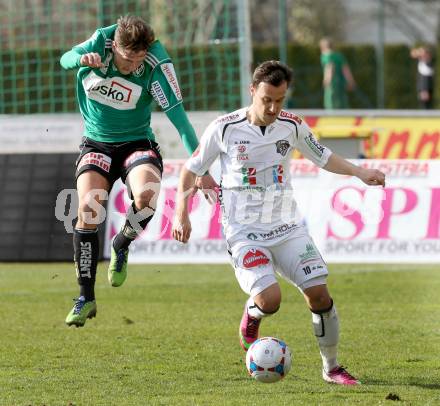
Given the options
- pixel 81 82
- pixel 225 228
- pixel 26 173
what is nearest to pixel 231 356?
pixel 225 228

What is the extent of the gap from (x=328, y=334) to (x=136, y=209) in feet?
6.59

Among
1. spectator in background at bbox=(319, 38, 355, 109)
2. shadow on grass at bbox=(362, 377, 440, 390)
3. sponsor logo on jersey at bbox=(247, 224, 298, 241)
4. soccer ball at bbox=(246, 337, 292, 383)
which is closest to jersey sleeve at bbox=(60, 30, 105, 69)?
sponsor logo on jersey at bbox=(247, 224, 298, 241)

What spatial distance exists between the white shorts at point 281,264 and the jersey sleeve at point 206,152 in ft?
1.85

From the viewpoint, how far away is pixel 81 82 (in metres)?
8.46

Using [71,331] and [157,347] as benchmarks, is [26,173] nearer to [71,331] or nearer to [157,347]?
[71,331]

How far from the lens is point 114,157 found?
8.54 metres

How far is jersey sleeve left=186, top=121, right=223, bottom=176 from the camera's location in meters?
7.35

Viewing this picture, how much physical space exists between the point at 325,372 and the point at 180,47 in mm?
10120

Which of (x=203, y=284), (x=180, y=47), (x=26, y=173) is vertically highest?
(x=180, y=47)

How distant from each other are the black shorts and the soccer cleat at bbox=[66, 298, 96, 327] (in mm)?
979

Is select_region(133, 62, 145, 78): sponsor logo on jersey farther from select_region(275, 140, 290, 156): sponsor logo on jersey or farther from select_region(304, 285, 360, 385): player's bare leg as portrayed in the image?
select_region(304, 285, 360, 385): player's bare leg

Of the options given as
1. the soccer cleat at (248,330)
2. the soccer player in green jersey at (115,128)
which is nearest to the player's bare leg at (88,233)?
the soccer player in green jersey at (115,128)

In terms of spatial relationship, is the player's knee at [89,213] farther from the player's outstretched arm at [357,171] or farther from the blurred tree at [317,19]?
the blurred tree at [317,19]

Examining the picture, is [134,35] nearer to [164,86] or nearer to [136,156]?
[164,86]
